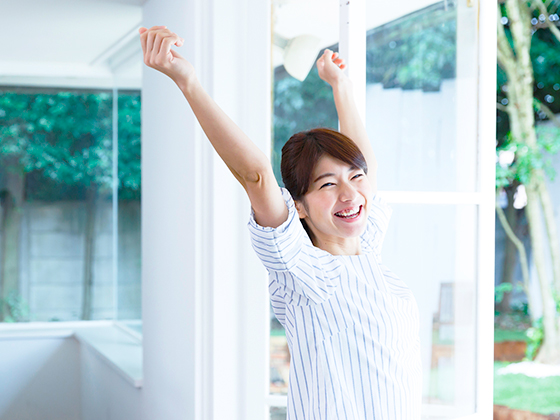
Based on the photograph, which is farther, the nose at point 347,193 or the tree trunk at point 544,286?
the tree trunk at point 544,286

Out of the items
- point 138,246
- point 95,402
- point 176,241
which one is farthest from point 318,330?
point 138,246

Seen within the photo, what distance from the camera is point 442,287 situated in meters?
1.65

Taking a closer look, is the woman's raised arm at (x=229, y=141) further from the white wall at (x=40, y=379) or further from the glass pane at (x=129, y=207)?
the white wall at (x=40, y=379)

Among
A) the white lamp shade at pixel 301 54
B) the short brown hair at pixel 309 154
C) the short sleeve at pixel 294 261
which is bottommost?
the short sleeve at pixel 294 261

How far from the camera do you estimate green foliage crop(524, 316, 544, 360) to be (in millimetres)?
4743

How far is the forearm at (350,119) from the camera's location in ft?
3.98

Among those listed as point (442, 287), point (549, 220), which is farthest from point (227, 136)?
point (549, 220)

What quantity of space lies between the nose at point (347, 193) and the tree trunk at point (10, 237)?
3.13m

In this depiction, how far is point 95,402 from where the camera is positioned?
2.87 metres

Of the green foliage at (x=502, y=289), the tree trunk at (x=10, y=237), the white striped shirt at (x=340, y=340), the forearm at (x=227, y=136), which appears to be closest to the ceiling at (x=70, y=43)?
the tree trunk at (x=10, y=237)

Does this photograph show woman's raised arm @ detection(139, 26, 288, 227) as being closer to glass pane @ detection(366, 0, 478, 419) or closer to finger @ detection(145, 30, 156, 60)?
finger @ detection(145, 30, 156, 60)

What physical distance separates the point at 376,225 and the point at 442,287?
1.96 ft

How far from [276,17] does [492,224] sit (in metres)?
0.83

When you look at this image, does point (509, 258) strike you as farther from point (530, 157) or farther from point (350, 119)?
point (350, 119)
